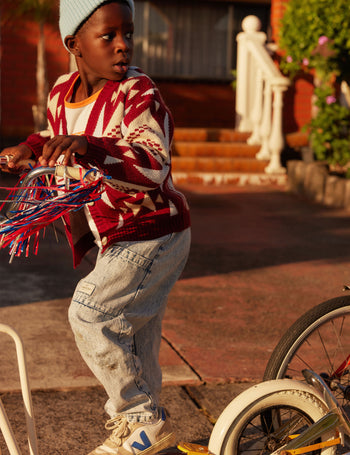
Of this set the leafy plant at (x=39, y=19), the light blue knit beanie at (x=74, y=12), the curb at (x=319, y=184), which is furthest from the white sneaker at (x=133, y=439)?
the leafy plant at (x=39, y=19)

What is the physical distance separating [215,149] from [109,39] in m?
10.1

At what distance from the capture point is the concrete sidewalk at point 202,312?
12.3 ft

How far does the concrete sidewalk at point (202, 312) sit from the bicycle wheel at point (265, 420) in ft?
2.52

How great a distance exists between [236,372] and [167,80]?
12806 millimetres

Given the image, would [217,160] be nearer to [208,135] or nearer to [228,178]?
[228,178]

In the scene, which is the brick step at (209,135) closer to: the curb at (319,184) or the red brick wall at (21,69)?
the curb at (319,184)

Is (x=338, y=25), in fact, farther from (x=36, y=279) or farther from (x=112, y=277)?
(x=112, y=277)

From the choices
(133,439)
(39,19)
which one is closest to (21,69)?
(39,19)

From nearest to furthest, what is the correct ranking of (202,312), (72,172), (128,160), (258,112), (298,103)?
(72,172) → (128,160) → (202,312) → (258,112) → (298,103)

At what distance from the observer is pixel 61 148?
232 cm

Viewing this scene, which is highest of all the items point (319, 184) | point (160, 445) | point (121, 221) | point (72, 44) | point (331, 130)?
point (72, 44)

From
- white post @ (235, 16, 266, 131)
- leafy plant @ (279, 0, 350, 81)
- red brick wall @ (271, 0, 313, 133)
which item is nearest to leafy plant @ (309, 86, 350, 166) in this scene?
leafy plant @ (279, 0, 350, 81)

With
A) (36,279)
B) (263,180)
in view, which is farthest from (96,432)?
(263,180)

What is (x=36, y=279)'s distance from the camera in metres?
6.23
